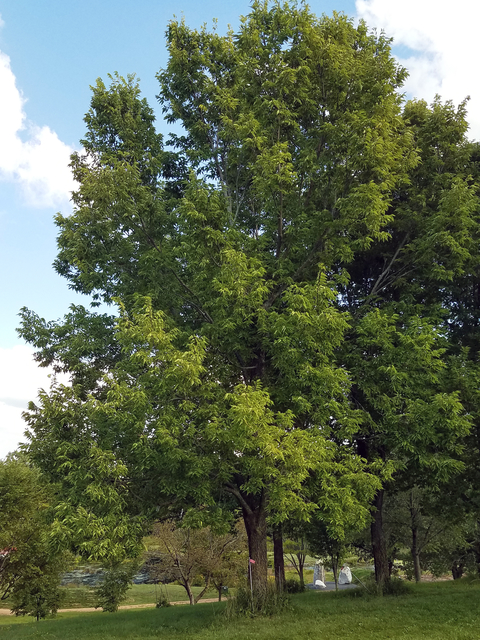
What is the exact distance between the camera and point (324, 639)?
31.9 ft

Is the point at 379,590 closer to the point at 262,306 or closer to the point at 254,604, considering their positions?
the point at 254,604

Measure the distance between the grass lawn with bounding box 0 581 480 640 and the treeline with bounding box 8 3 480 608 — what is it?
5.42 feet

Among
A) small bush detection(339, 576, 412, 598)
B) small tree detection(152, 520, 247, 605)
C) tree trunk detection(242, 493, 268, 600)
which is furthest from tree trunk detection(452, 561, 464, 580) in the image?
tree trunk detection(242, 493, 268, 600)

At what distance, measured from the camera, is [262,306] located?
1302 cm

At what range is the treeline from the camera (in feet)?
34.7

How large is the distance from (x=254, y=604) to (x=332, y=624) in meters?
2.16

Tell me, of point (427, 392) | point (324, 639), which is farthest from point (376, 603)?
point (427, 392)

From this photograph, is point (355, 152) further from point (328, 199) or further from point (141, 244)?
point (141, 244)

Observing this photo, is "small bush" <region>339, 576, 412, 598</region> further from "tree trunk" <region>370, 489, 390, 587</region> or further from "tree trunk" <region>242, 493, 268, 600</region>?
"tree trunk" <region>242, 493, 268, 600</region>

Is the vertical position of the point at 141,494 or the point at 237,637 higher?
the point at 141,494

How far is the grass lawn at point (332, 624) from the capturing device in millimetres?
10000

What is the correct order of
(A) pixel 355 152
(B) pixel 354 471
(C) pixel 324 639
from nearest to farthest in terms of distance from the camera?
1. (C) pixel 324 639
2. (B) pixel 354 471
3. (A) pixel 355 152

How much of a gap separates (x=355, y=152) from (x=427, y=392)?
22.3 ft

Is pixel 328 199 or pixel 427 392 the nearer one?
pixel 427 392
